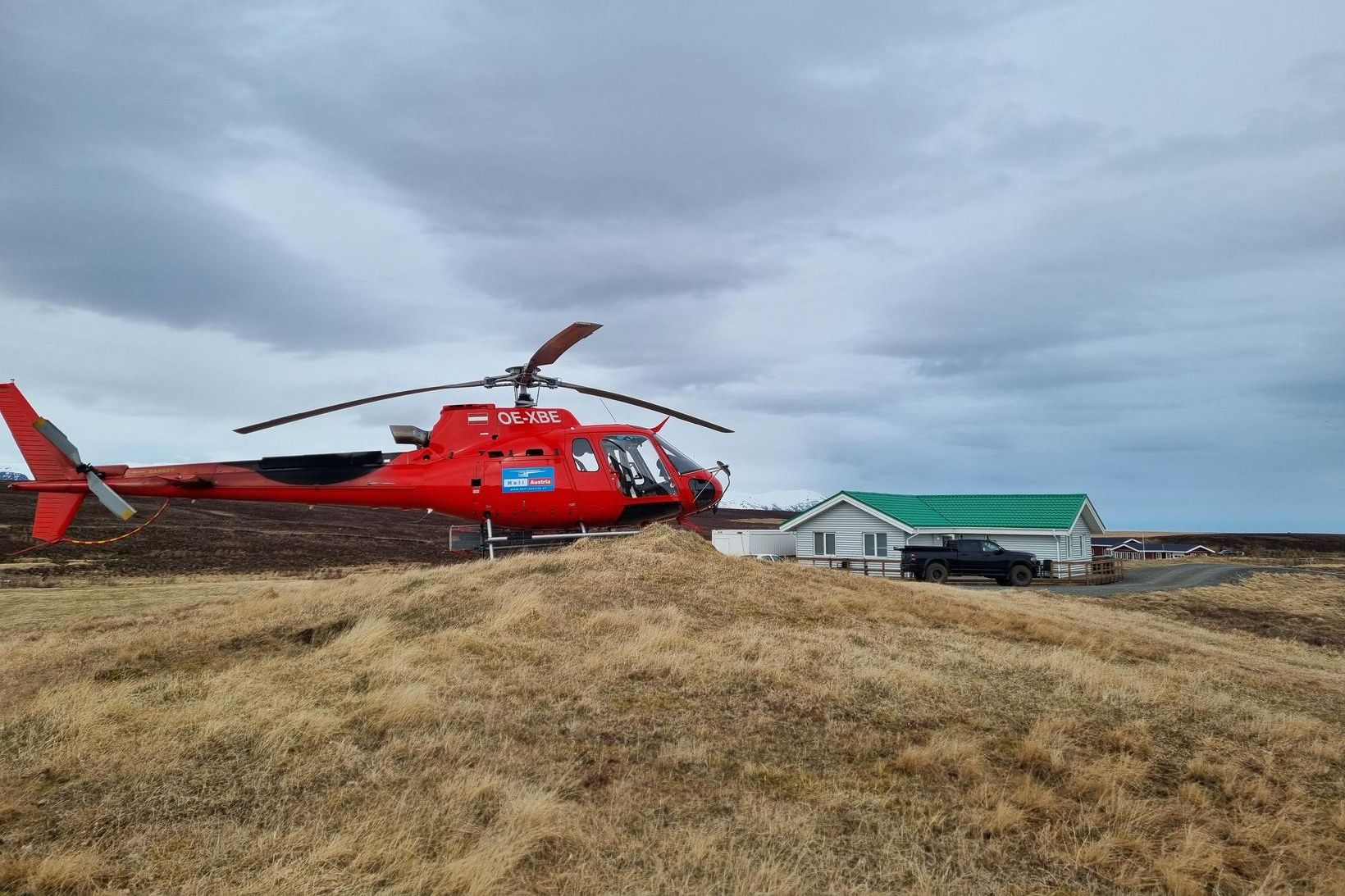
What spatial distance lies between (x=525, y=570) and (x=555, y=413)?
14.2 ft

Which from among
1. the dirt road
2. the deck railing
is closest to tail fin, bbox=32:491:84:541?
the dirt road

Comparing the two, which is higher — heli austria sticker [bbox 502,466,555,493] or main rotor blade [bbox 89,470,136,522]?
heli austria sticker [bbox 502,466,555,493]

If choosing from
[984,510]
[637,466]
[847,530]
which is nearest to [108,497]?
[637,466]

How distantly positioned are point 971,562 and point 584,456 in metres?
22.5

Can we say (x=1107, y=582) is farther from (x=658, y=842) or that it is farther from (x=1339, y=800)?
(x=658, y=842)

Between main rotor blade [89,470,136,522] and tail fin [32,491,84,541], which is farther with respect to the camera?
tail fin [32,491,84,541]

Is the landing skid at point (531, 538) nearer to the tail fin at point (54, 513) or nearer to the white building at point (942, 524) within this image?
the tail fin at point (54, 513)

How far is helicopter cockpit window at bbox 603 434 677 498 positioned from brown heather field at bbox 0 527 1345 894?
14.9 ft

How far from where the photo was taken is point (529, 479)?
16.7 m

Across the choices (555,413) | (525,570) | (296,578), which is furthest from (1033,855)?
(296,578)

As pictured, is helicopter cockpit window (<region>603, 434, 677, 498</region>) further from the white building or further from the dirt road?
the white building

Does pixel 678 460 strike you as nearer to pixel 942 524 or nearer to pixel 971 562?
pixel 971 562

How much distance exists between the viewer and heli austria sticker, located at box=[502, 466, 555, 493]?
54.6 ft

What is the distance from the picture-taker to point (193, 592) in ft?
83.5
